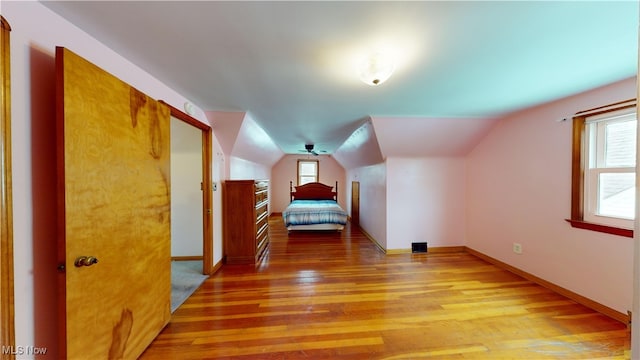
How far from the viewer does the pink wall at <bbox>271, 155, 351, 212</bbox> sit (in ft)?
24.8

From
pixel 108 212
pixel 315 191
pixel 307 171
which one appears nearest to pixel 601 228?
pixel 108 212

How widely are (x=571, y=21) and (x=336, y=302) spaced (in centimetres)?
262

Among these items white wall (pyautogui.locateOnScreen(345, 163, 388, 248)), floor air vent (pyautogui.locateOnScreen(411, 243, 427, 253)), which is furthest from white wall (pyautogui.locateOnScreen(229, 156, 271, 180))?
floor air vent (pyautogui.locateOnScreen(411, 243, 427, 253))

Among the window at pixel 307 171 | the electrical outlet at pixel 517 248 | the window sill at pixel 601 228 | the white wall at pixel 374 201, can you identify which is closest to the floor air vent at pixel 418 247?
the white wall at pixel 374 201

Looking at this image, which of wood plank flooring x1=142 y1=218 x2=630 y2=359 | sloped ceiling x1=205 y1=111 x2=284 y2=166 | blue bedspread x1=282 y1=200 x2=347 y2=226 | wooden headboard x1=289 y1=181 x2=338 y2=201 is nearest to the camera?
wood plank flooring x1=142 y1=218 x2=630 y2=359

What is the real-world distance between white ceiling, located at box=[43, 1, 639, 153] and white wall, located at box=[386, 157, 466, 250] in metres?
1.50

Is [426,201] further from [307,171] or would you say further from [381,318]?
[307,171]

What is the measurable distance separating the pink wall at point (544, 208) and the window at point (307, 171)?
4839 mm

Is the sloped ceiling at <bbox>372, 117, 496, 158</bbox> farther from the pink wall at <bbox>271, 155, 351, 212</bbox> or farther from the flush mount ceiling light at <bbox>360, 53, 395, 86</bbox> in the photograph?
the pink wall at <bbox>271, 155, 351, 212</bbox>

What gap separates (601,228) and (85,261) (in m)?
3.95

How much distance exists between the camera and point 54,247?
1.13 metres

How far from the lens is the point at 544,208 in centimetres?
257

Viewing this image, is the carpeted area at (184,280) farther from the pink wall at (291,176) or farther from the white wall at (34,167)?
the pink wall at (291,176)

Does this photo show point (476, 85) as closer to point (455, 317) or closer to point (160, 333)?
point (455, 317)
